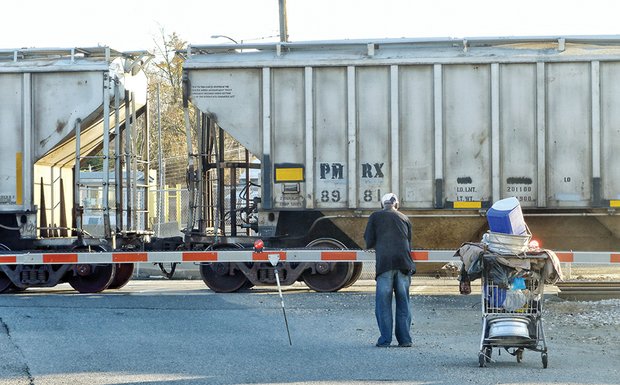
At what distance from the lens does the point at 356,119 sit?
1769cm

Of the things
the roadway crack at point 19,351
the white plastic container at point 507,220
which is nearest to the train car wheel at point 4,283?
the roadway crack at point 19,351

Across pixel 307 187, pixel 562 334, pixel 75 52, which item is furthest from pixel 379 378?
pixel 75 52

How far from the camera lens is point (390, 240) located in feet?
40.8

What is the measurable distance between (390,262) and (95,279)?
25.0 ft

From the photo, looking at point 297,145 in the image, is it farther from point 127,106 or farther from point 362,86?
point 127,106

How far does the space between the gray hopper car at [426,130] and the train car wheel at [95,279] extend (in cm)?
177

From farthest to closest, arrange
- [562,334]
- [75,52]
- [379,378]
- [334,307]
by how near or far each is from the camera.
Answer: [75,52], [334,307], [562,334], [379,378]

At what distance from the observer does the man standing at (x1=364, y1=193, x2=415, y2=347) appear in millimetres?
12258

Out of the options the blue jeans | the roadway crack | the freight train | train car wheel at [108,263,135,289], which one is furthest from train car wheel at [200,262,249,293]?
the blue jeans

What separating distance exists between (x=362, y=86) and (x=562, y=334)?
586 cm

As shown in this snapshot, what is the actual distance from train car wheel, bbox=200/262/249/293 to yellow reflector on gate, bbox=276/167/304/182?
63.4 inches

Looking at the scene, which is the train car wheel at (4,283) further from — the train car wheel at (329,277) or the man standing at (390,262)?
the man standing at (390,262)

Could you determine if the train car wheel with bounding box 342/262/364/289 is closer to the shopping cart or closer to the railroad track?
the railroad track

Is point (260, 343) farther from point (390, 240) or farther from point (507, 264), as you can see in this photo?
point (507, 264)
